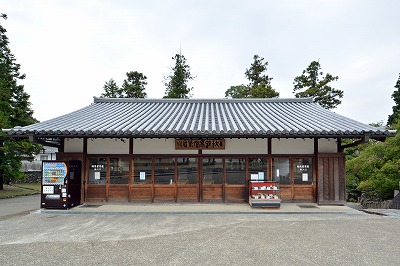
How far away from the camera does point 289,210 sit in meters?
9.23

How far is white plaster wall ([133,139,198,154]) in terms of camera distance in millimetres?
10578

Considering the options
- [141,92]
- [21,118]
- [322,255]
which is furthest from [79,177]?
[141,92]

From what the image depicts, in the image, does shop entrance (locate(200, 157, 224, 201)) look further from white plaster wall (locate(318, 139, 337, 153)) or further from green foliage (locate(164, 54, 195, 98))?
green foliage (locate(164, 54, 195, 98))

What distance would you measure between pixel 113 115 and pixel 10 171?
39.1 feet

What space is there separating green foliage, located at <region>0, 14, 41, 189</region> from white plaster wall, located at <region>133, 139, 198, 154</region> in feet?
38.0

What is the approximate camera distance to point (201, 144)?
10484mm

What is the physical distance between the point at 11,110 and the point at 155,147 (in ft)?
50.1

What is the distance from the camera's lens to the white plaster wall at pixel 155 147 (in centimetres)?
1058

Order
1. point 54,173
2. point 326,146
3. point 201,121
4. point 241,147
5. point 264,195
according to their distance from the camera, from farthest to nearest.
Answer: point 201,121
point 241,147
point 326,146
point 264,195
point 54,173

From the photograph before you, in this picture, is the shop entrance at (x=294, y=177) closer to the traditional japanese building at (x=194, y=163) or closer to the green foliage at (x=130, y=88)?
the traditional japanese building at (x=194, y=163)

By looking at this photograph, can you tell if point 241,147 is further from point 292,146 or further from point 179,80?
point 179,80

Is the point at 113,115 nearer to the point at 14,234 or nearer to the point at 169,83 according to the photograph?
the point at 14,234

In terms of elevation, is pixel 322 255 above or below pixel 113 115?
below

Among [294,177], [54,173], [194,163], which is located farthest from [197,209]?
[54,173]
